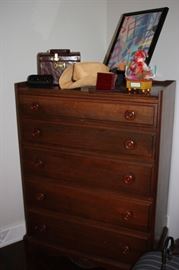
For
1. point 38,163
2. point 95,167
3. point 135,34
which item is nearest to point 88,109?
→ point 95,167

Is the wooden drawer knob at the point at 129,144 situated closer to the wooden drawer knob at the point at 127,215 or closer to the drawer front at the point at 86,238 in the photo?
the wooden drawer knob at the point at 127,215

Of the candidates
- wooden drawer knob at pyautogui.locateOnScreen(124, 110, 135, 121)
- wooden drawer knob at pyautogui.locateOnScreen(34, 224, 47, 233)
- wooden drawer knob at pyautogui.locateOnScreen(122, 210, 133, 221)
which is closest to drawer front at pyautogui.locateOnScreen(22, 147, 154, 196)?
wooden drawer knob at pyautogui.locateOnScreen(122, 210, 133, 221)

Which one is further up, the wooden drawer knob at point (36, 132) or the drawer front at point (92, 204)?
the wooden drawer knob at point (36, 132)

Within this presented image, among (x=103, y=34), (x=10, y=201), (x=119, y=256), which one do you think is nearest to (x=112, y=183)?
(x=119, y=256)

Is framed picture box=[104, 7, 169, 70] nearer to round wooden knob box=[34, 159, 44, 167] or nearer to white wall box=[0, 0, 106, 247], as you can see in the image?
white wall box=[0, 0, 106, 247]

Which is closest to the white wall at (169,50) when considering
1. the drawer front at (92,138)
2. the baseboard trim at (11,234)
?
the drawer front at (92,138)

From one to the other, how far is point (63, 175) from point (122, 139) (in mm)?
434

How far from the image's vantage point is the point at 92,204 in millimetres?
1543

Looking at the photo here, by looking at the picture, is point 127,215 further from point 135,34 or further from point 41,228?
point 135,34

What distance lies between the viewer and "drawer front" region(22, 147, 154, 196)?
138 centimetres

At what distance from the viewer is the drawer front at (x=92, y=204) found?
1.44 meters

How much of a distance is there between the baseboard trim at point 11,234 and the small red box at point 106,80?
1.27 m

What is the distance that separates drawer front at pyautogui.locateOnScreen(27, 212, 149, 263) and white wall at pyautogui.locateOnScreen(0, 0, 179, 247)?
292mm

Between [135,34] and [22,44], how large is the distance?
0.71m
